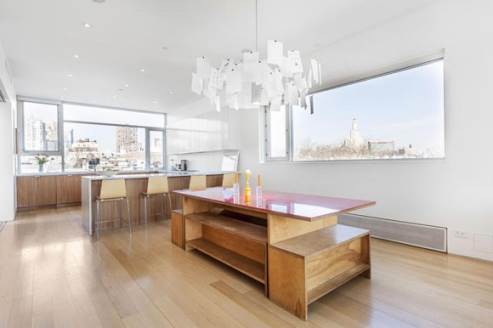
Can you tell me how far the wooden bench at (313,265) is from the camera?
1921 millimetres

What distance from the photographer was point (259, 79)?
8.39ft

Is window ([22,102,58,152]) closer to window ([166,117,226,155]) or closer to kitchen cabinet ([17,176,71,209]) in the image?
kitchen cabinet ([17,176,71,209])

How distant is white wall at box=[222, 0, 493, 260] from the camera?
2816 mm

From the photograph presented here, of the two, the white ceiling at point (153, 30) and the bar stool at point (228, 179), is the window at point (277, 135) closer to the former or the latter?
the bar stool at point (228, 179)

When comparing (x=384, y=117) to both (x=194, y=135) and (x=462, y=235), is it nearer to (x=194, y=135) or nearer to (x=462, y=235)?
(x=462, y=235)

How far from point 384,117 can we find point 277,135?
7.13 feet

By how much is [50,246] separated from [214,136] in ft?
13.7

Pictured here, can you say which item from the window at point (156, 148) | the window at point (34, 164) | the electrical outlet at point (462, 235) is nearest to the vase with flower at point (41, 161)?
the window at point (34, 164)

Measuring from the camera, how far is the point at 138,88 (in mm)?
6371

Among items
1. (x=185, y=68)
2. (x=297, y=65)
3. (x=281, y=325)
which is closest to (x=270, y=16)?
(x=297, y=65)

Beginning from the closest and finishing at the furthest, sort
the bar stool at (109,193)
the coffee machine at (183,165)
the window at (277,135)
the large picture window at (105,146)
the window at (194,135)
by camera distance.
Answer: the bar stool at (109,193)
the window at (277,135)
the window at (194,135)
the large picture window at (105,146)
the coffee machine at (183,165)

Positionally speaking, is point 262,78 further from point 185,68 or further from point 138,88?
point 138,88

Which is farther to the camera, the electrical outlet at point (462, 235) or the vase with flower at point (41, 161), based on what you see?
the vase with flower at point (41, 161)

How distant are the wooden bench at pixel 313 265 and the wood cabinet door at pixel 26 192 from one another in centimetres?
705
